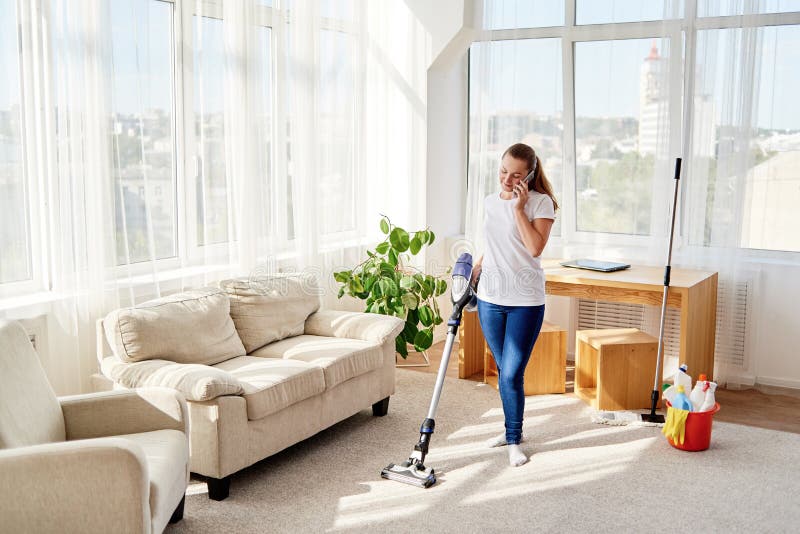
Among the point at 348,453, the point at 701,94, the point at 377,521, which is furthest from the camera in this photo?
the point at 701,94

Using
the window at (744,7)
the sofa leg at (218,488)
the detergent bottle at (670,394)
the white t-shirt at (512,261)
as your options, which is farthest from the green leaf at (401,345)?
the window at (744,7)

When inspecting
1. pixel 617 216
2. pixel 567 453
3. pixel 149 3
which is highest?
pixel 149 3

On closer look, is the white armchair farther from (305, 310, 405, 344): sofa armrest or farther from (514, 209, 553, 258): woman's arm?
(514, 209, 553, 258): woman's arm

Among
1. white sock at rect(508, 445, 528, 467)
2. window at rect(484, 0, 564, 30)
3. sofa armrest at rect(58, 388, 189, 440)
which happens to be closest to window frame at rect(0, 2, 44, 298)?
sofa armrest at rect(58, 388, 189, 440)

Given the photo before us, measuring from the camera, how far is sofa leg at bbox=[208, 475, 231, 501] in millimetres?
3303

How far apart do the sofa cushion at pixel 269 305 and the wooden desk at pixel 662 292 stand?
1.24 meters

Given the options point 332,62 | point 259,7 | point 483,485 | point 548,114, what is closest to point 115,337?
point 483,485

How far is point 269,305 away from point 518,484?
154cm

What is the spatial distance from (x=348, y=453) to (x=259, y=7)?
2456 millimetres

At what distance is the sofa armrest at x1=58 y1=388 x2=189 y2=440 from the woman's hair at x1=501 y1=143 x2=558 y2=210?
5.72 feet

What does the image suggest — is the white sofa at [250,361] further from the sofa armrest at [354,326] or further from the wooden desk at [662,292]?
the wooden desk at [662,292]

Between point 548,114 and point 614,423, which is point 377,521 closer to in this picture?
point 614,423

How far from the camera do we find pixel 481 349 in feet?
17.5

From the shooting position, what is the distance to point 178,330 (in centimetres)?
363
